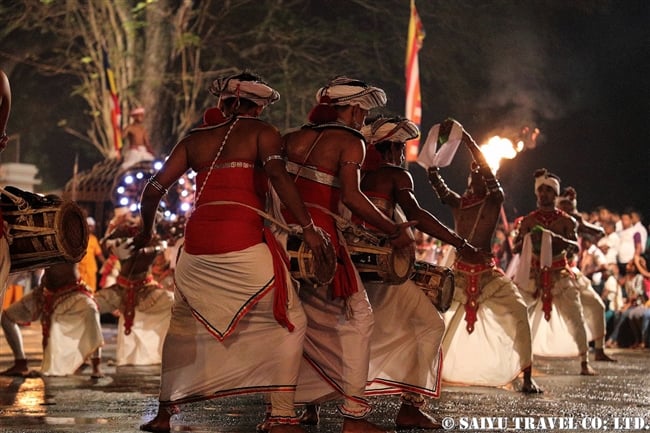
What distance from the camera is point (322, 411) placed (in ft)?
28.5

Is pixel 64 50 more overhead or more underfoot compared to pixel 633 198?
more overhead

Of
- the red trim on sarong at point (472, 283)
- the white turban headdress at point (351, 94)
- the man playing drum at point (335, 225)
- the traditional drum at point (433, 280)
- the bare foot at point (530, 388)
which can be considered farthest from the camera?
the red trim on sarong at point (472, 283)

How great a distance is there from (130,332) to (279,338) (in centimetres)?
645

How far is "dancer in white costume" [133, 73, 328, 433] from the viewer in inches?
271

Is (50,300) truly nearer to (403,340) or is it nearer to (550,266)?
(403,340)

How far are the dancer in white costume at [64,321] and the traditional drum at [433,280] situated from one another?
4.47 meters

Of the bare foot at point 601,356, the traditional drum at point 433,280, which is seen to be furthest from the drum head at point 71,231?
the bare foot at point 601,356

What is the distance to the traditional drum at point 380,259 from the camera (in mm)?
7527

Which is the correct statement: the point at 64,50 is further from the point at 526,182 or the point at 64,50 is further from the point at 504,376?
the point at 504,376

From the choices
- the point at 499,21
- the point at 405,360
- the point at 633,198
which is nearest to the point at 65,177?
the point at 499,21

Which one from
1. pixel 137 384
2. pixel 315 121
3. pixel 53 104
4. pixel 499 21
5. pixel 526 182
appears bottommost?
pixel 137 384

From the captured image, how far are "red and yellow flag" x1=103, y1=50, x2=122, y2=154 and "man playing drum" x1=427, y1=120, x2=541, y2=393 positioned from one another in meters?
18.6

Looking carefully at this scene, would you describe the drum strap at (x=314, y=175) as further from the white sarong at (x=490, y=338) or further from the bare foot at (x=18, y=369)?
the bare foot at (x=18, y=369)

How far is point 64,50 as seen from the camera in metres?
31.0
